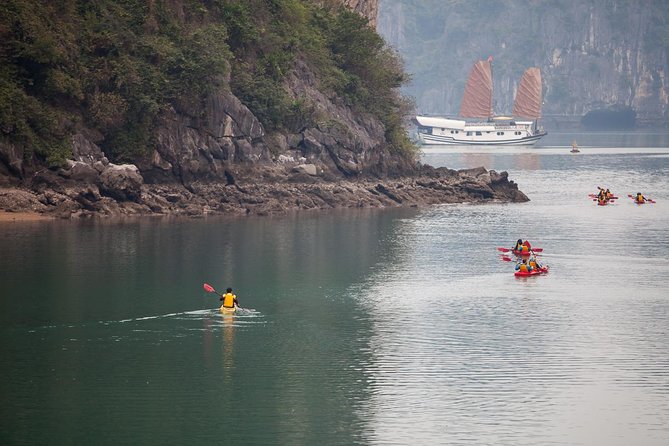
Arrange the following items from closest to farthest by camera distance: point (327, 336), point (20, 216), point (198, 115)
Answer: point (327, 336)
point (20, 216)
point (198, 115)

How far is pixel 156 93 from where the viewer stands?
81.0 metres

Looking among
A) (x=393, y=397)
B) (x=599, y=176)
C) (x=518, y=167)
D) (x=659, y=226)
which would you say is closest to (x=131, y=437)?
(x=393, y=397)

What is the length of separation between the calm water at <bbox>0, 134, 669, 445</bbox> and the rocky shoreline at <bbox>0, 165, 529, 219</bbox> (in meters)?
2.75

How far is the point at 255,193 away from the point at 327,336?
38692mm

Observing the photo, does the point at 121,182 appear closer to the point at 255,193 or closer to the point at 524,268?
the point at 255,193

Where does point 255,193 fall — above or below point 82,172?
below

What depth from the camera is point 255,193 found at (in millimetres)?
84188

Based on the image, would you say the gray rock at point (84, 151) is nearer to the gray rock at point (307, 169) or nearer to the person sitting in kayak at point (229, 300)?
the gray rock at point (307, 169)

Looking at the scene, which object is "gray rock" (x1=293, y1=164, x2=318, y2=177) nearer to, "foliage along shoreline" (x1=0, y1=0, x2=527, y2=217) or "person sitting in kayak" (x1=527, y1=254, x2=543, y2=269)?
"foliage along shoreline" (x1=0, y1=0, x2=527, y2=217)

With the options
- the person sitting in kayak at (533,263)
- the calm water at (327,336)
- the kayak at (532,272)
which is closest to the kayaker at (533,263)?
the person sitting in kayak at (533,263)

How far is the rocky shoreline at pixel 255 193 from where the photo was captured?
74625 millimetres

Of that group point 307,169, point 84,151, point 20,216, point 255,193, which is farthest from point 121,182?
point 307,169

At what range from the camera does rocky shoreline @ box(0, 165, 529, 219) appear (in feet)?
245

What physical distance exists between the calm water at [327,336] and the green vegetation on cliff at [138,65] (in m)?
7.95
